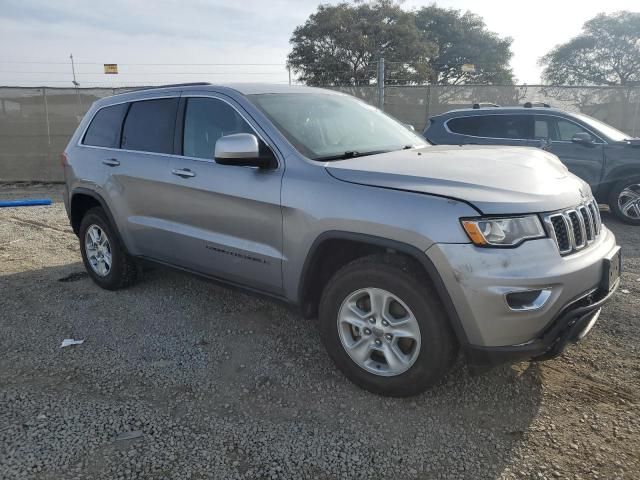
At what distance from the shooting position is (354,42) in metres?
37.8

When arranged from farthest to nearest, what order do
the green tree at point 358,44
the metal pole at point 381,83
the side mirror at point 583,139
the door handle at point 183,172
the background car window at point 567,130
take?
the green tree at point 358,44 < the metal pole at point 381,83 < the background car window at point 567,130 < the side mirror at point 583,139 < the door handle at point 183,172

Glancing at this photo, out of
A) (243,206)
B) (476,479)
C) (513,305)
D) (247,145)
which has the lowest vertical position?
(476,479)

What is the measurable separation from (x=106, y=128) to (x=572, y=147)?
6.55 meters

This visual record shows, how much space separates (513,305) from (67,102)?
12852mm

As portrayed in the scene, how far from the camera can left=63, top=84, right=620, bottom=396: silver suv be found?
8.21 ft

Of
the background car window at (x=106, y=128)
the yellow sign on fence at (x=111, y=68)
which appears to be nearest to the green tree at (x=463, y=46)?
the yellow sign on fence at (x=111, y=68)

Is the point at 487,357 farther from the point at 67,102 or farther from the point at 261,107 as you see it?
the point at 67,102

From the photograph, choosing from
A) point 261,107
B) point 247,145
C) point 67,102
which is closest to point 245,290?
point 247,145

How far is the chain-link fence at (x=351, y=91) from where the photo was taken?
463 inches

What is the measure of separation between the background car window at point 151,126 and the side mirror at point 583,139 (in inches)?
243

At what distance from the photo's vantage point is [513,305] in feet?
8.09

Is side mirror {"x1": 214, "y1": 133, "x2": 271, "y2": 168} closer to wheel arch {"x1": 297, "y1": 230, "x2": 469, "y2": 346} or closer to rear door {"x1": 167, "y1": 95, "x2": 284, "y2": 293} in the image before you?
rear door {"x1": 167, "y1": 95, "x2": 284, "y2": 293}

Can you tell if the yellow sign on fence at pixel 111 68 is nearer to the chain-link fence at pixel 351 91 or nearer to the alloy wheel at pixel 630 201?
the chain-link fence at pixel 351 91

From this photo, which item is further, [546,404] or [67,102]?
[67,102]
